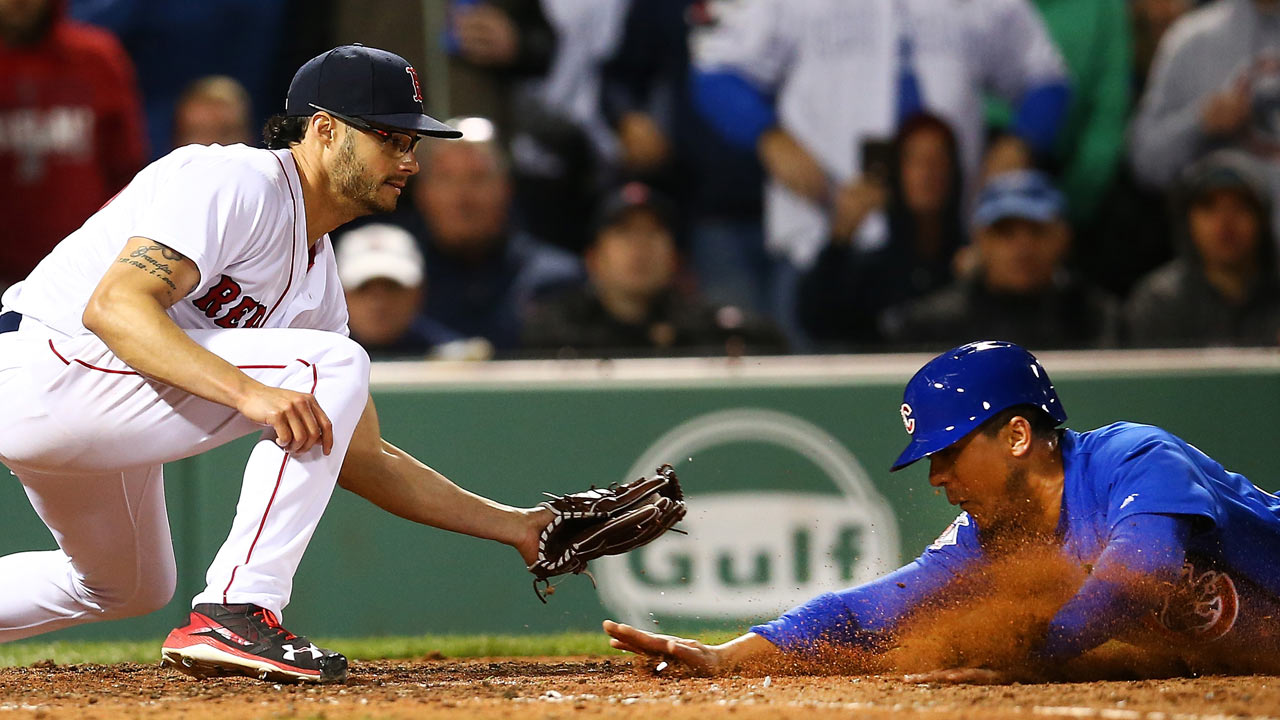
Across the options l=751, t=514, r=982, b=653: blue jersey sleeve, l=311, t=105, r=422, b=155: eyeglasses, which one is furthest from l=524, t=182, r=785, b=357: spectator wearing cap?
l=311, t=105, r=422, b=155: eyeglasses

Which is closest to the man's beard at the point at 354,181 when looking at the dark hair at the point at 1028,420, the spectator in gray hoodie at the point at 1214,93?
the dark hair at the point at 1028,420

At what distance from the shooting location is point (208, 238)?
3527mm

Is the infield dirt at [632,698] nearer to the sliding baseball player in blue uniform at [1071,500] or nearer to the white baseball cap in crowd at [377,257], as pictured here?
the sliding baseball player in blue uniform at [1071,500]

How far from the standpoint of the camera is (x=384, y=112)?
149 inches

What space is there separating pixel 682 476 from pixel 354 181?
9.27 feet

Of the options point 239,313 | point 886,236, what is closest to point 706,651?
point 239,313

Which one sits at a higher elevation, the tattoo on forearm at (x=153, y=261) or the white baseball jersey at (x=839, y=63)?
the white baseball jersey at (x=839, y=63)

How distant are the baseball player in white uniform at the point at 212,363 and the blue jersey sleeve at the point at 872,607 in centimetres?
120

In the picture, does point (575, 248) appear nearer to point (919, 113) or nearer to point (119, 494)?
point (919, 113)

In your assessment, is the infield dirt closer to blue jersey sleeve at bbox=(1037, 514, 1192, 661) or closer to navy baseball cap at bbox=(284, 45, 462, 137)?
blue jersey sleeve at bbox=(1037, 514, 1192, 661)

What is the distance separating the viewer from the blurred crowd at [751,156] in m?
7.11

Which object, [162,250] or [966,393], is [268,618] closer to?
[162,250]

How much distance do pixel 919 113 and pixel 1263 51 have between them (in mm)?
1761

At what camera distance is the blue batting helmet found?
369 centimetres
